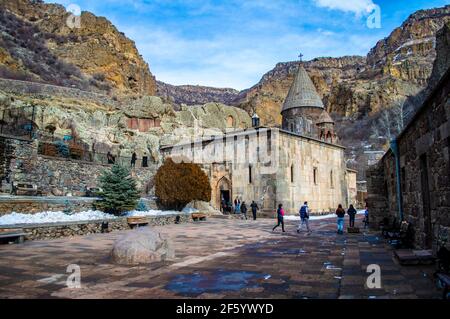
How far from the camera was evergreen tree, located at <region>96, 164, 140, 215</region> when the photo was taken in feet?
52.3

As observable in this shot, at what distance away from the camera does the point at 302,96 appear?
3388 cm

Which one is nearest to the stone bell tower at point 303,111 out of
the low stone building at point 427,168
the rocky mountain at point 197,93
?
the low stone building at point 427,168

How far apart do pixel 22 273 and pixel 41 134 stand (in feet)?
66.8

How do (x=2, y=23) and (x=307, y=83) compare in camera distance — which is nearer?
(x=307, y=83)

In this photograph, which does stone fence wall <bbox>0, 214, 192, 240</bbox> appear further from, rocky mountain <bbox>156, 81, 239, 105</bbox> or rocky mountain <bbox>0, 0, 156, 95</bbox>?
rocky mountain <bbox>156, 81, 239, 105</bbox>

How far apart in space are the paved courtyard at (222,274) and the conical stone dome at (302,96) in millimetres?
25957

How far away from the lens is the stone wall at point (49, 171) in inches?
622

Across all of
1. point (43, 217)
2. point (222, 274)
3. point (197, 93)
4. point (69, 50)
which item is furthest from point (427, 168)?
point (197, 93)

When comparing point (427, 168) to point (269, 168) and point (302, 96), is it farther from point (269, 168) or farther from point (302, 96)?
point (302, 96)

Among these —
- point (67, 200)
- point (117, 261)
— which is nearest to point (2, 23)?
point (67, 200)

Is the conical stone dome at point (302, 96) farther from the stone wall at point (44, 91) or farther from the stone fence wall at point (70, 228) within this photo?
the stone fence wall at point (70, 228)

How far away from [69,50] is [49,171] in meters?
48.3
